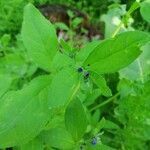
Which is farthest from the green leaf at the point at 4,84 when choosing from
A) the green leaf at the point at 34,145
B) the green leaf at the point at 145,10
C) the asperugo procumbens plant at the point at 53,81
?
the green leaf at the point at 145,10

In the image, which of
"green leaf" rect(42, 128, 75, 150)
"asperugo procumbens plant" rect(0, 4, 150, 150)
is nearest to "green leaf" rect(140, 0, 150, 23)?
"asperugo procumbens plant" rect(0, 4, 150, 150)

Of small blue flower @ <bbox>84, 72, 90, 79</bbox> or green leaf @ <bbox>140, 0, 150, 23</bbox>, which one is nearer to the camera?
small blue flower @ <bbox>84, 72, 90, 79</bbox>

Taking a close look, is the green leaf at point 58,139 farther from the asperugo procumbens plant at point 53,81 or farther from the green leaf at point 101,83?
the green leaf at point 101,83

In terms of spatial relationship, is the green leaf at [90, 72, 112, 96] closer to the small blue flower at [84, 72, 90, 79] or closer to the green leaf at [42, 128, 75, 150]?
the small blue flower at [84, 72, 90, 79]

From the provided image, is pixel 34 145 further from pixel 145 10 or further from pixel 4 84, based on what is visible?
pixel 145 10

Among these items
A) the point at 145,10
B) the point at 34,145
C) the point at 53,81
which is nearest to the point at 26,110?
the point at 53,81

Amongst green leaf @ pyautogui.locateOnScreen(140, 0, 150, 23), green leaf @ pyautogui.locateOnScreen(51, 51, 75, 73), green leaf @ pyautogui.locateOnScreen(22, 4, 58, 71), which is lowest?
green leaf @ pyautogui.locateOnScreen(51, 51, 75, 73)

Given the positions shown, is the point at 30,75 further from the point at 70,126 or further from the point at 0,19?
the point at 70,126

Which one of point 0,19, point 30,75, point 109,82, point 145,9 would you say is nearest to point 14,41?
point 0,19
